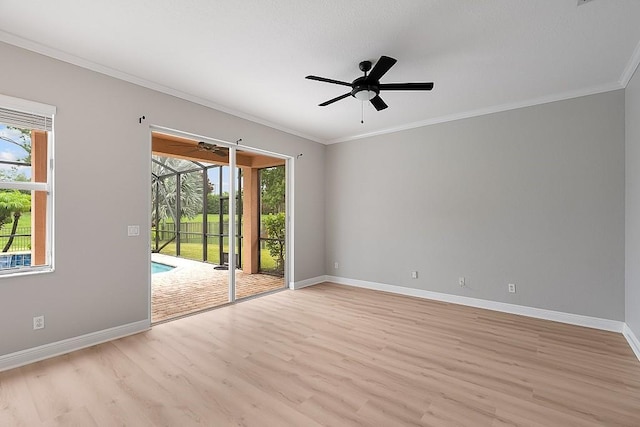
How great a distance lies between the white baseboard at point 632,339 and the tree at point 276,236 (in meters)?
4.84

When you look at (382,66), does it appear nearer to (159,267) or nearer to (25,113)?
(25,113)

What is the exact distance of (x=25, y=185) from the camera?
2.73 metres

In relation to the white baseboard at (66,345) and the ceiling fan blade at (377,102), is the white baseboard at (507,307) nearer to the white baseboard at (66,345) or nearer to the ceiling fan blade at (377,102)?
the ceiling fan blade at (377,102)

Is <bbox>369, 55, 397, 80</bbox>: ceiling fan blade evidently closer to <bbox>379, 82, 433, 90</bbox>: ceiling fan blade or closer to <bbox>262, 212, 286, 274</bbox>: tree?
<bbox>379, 82, 433, 90</bbox>: ceiling fan blade

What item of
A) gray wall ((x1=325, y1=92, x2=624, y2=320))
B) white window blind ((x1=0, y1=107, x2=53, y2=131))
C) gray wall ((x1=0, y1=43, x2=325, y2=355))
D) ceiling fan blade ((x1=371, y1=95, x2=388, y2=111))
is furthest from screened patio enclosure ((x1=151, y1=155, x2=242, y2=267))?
ceiling fan blade ((x1=371, y1=95, x2=388, y2=111))

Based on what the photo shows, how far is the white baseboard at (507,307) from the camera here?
3.52 meters

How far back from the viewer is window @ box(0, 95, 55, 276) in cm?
265

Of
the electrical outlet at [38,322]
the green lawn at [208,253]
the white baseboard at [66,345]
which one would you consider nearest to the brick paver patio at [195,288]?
the green lawn at [208,253]

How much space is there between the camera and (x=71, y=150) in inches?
115

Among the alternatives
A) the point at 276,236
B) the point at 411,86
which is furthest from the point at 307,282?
the point at 411,86

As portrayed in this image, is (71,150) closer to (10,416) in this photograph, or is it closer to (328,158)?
(10,416)

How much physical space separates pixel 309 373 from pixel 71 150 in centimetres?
312

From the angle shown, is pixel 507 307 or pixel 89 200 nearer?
pixel 89 200

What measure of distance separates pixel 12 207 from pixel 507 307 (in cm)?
578
